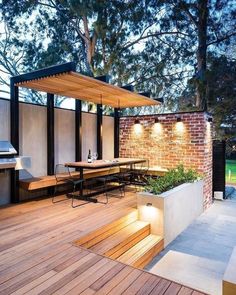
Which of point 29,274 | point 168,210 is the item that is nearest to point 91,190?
point 168,210

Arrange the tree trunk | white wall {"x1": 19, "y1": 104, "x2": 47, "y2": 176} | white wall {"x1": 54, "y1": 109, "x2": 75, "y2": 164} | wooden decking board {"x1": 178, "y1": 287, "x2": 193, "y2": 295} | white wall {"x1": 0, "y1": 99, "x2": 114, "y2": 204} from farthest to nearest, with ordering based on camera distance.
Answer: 1. the tree trunk
2. white wall {"x1": 54, "y1": 109, "x2": 75, "y2": 164}
3. white wall {"x1": 19, "y1": 104, "x2": 47, "y2": 176}
4. white wall {"x1": 0, "y1": 99, "x2": 114, "y2": 204}
5. wooden decking board {"x1": 178, "y1": 287, "x2": 193, "y2": 295}

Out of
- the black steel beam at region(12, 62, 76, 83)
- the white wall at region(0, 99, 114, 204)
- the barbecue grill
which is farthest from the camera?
the white wall at region(0, 99, 114, 204)

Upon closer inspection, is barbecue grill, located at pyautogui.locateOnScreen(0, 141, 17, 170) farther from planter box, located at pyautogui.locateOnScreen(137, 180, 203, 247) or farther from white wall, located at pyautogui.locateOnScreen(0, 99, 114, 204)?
planter box, located at pyautogui.locateOnScreen(137, 180, 203, 247)

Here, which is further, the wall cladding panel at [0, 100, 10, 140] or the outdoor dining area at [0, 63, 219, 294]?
the wall cladding panel at [0, 100, 10, 140]

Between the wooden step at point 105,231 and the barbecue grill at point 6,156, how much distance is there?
1748 millimetres

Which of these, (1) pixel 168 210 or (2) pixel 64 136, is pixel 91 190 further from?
(1) pixel 168 210

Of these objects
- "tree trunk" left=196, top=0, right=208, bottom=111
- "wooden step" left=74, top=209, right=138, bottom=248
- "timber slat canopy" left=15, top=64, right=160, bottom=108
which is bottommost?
"wooden step" left=74, top=209, right=138, bottom=248

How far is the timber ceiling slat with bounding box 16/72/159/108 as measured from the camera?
4.33 metres

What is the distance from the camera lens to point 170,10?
880 cm

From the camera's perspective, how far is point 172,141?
678cm

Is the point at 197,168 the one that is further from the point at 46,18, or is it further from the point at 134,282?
the point at 46,18

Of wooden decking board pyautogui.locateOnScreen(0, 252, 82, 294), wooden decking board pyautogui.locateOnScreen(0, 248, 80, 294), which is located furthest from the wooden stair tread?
wooden decking board pyautogui.locateOnScreen(0, 248, 80, 294)

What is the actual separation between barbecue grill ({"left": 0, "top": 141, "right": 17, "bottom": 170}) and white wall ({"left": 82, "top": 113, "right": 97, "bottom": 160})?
253 cm

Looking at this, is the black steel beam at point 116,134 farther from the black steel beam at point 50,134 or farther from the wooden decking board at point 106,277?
the wooden decking board at point 106,277
